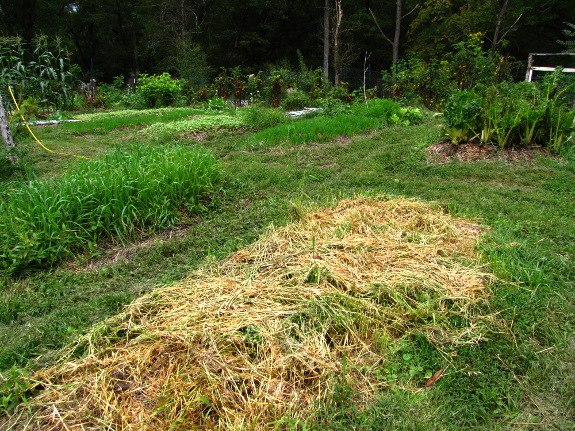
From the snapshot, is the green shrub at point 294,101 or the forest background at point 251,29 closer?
the green shrub at point 294,101

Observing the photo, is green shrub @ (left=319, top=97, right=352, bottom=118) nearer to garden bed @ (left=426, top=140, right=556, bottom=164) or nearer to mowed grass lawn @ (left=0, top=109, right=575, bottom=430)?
mowed grass lawn @ (left=0, top=109, right=575, bottom=430)

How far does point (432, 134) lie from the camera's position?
609 centimetres

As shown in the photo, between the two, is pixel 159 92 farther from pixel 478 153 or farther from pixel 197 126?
pixel 478 153

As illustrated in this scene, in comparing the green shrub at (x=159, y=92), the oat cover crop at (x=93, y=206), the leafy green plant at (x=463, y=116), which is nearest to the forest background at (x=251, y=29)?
the green shrub at (x=159, y=92)

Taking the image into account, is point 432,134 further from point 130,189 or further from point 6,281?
point 6,281

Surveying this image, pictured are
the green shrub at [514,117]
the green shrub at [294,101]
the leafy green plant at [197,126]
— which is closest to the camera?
the green shrub at [514,117]

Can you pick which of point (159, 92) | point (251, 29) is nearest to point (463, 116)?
point (159, 92)

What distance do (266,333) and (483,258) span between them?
1.54 m

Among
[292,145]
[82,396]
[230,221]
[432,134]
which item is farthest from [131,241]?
[432,134]

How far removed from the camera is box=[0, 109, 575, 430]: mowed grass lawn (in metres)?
1.64

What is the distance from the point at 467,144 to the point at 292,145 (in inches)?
98.4

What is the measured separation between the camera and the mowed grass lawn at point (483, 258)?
1.64m

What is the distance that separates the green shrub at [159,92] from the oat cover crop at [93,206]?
9699mm

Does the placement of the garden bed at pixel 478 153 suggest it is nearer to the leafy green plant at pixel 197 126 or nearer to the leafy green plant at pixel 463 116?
the leafy green plant at pixel 463 116
